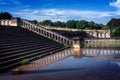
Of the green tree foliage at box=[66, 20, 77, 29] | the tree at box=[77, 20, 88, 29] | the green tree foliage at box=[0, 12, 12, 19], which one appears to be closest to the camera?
the green tree foliage at box=[0, 12, 12, 19]

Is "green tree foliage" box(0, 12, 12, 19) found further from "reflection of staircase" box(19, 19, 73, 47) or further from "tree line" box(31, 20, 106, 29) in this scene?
"tree line" box(31, 20, 106, 29)

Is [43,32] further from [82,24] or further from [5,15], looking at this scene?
[82,24]

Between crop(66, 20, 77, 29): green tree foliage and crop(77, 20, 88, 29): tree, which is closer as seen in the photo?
crop(77, 20, 88, 29): tree

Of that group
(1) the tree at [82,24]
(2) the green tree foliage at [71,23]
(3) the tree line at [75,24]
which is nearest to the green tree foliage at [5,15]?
(3) the tree line at [75,24]

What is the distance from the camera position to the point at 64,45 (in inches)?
915

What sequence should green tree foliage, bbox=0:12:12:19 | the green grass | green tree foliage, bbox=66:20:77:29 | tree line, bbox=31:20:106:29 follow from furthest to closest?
green tree foliage, bbox=66:20:77:29, tree line, bbox=31:20:106:29, green tree foliage, bbox=0:12:12:19, the green grass

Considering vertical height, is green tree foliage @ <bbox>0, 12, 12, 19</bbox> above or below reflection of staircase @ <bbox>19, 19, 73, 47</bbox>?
above

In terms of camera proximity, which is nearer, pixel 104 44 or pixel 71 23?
pixel 104 44

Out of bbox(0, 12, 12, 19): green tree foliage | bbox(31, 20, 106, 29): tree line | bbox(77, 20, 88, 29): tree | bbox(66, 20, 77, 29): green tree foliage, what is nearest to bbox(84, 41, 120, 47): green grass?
bbox(0, 12, 12, 19): green tree foliage

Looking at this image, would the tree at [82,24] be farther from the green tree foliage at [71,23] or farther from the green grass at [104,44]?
the green grass at [104,44]

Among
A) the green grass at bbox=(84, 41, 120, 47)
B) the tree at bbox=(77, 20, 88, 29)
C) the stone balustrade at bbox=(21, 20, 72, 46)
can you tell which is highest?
the tree at bbox=(77, 20, 88, 29)

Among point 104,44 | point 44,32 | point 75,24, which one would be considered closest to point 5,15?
point 44,32

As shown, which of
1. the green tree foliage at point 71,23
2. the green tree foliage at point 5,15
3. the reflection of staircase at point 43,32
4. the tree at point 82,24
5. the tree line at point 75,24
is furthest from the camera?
the green tree foliage at point 71,23

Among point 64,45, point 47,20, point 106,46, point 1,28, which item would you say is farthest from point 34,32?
point 47,20
